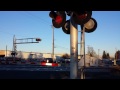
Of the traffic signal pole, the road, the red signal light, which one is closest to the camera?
the red signal light

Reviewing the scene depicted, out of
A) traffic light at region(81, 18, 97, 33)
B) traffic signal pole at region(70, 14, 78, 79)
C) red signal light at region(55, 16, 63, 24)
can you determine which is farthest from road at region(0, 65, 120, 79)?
red signal light at region(55, 16, 63, 24)

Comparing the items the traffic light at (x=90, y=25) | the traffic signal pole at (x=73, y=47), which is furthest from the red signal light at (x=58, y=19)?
the traffic light at (x=90, y=25)

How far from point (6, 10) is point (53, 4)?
447 mm

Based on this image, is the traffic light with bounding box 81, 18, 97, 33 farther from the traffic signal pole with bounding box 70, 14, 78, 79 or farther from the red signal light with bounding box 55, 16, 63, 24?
the red signal light with bounding box 55, 16, 63, 24

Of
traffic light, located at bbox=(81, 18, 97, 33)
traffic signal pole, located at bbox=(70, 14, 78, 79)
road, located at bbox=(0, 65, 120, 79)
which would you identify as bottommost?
road, located at bbox=(0, 65, 120, 79)

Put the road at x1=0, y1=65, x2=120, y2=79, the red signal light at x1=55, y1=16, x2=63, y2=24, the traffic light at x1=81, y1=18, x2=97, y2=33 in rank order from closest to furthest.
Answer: the red signal light at x1=55, y1=16, x2=63, y2=24, the traffic light at x1=81, y1=18, x2=97, y2=33, the road at x1=0, y1=65, x2=120, y2=79

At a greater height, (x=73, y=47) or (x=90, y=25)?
(x=90, y=25)

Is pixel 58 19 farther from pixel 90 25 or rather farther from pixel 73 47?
pixel 90 25

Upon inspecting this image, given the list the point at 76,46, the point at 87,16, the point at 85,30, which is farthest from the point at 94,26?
the point at 87,16

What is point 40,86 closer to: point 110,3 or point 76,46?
point 110,3

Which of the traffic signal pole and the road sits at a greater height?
the traffic signal pole

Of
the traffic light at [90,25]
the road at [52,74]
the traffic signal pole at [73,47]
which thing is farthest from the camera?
the road at [52,74]

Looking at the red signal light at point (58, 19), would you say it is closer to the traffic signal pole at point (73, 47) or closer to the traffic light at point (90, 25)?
the traffic signal pole at point (73, 47)

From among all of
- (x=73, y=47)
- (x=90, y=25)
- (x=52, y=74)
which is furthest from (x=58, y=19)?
(x=52, y=74)
